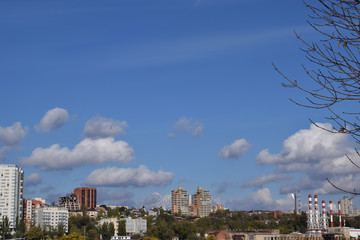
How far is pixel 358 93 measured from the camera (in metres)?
4.52

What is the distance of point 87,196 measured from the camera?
17525 centimetres

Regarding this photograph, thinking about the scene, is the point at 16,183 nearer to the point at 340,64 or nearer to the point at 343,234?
the point at 343,234

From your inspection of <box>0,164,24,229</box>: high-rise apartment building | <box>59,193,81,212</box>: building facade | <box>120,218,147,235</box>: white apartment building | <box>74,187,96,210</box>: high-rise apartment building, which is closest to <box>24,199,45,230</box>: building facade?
<box>0,164,24,229</box>: high-rise apartment building

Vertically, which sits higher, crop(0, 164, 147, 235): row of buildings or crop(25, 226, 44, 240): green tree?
crop(0, 164, 147, 235): row of buildings

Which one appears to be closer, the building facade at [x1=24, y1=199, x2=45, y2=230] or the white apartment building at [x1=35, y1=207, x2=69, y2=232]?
the white apartment building at [x1=35, y1=207, x2=69, y2=232]

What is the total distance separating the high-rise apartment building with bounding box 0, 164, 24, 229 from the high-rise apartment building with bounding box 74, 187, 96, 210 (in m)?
83.7

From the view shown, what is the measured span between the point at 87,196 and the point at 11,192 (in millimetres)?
88562

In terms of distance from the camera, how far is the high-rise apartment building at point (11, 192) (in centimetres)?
8681

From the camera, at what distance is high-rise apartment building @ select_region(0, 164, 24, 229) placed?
86812 mm

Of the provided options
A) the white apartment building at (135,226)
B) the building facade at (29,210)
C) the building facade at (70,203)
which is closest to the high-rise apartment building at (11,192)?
the building facade at (29,210)

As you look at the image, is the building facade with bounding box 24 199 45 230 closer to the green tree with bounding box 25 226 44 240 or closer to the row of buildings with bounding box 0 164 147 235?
the row of buildings with bounding box 0 164 147 235

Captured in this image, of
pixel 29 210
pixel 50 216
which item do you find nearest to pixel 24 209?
pixel 29 210

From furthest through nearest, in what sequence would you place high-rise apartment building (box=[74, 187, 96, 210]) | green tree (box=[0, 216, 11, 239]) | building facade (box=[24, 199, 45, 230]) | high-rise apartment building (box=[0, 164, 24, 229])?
high-rise apartment building (box=[74, 187, 96, 210])
building facade (box=[24, 199, 45, 230])
high-rise apartment building (box=[0, 164, 24, 229])
green tree (box=[0, 216, 11, 239])

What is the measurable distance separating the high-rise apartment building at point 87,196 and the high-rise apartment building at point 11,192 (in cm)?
8374
